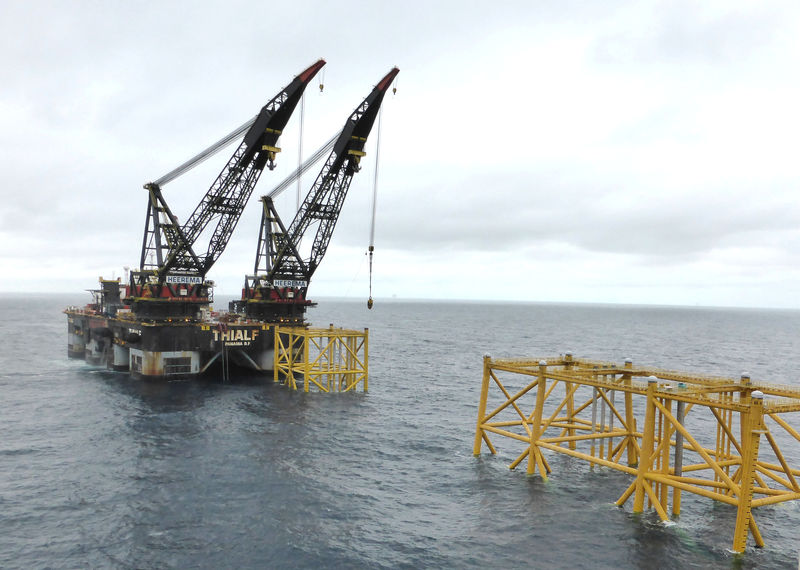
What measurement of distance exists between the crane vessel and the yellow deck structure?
10.7 ft

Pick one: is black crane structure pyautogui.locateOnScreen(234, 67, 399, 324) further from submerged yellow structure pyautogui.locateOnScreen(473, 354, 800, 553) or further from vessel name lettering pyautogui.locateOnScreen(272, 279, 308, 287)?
submerged yellow structure pyautogui.locateOnScreen(473, 354, 800, 553)

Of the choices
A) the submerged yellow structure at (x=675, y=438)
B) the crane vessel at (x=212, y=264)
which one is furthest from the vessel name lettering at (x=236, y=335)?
the submerged yellow structure at (x=675, y=438)

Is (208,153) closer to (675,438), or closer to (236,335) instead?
(236,335)

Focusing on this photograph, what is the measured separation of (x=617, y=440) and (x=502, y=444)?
10.2 metres

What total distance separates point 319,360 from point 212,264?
893 inches

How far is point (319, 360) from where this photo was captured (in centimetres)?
7200

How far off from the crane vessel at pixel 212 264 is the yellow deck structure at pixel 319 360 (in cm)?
327

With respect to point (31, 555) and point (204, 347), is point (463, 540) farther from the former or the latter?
point (204, 347)

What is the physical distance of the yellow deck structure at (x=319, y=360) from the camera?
66438mm

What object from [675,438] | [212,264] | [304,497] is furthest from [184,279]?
[675,438]

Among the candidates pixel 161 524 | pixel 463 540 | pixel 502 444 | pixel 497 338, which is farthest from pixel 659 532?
pixel 497 338

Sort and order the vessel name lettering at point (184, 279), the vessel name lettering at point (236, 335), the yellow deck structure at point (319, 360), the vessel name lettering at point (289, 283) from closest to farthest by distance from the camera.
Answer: the yellow deck structure at point (319, 360) < the vessel name lettering at point (236, 335) < the vessel name lettering at point (184, 279) < the vessel name lettering at point (289, 283)

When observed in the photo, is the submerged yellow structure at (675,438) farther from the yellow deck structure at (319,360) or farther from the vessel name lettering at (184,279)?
the vessel name lettering at (184,279)

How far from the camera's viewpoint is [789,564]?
87.6ft
